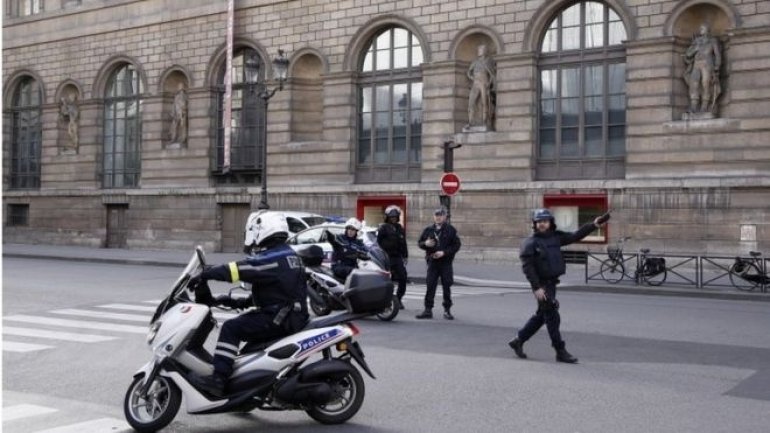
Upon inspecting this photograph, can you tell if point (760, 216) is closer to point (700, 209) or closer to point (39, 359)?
point (700, 209)

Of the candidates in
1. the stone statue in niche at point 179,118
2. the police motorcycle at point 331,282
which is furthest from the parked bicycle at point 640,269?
the stone statue in niche at point 179,118

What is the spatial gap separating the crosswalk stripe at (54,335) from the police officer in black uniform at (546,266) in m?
5.41

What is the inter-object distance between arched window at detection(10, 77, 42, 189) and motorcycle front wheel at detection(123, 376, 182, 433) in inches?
1506

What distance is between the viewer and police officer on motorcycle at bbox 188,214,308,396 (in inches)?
253

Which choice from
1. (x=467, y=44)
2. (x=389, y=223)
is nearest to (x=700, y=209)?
(x=467, y=44)

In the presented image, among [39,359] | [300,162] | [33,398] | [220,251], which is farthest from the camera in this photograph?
[220,251]

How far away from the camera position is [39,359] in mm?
9844

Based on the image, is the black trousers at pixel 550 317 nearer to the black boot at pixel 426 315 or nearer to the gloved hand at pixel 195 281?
the black boot at pixel 426 315

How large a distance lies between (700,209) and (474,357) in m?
15.9

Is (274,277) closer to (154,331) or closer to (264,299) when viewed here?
(264,299)

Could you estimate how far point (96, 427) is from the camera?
6586 millimetres

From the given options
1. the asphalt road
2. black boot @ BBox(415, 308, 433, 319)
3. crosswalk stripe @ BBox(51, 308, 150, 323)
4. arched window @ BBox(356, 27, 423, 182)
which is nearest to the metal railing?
the asphalt road

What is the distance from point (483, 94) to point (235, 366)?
22.7m

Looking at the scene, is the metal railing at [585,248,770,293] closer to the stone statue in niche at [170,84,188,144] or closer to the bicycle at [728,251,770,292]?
the bicycle at [728,251,770,292]
